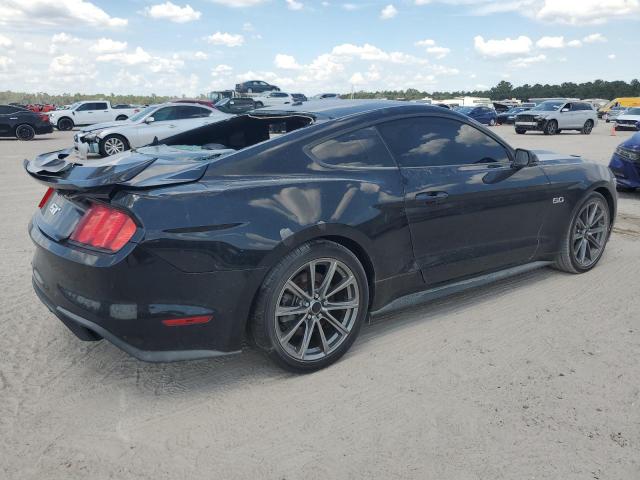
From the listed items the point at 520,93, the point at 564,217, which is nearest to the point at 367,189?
the point at 564,217

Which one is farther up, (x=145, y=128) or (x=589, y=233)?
(x=145, y=128)

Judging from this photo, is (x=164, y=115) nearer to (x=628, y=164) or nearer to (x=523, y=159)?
(x=628, y=164)

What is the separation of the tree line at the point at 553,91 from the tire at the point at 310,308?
82.1m

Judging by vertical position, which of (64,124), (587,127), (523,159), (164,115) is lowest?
(64,124)

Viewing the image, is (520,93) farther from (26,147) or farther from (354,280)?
(354,280)

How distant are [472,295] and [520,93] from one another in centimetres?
10846

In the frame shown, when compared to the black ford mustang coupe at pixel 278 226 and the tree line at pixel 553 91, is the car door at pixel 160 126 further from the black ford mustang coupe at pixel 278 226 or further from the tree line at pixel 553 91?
the tree line at pixel 553 91

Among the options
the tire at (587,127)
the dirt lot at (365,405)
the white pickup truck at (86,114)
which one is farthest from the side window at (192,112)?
the tire at (587,127)

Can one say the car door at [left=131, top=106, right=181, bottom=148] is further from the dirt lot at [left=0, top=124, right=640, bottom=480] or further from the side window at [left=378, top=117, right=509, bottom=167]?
the side window at [left=378, top=117, right=509, bottom=167]

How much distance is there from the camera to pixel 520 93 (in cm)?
10294

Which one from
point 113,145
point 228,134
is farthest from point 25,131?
point 228,134

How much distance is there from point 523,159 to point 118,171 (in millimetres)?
2913

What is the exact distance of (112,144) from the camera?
14578 mm

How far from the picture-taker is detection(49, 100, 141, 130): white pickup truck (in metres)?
29.6
